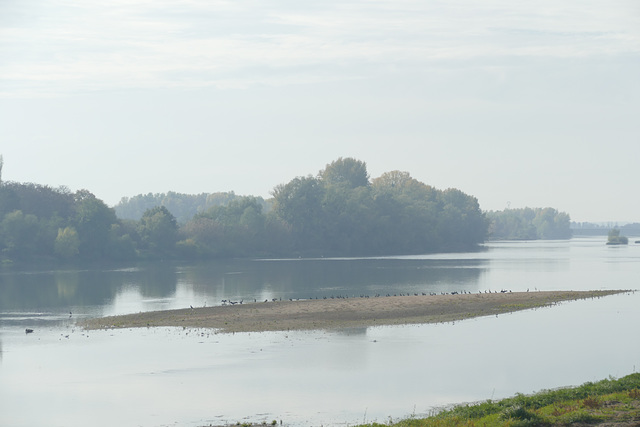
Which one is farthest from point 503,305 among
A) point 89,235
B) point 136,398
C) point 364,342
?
point 89,235

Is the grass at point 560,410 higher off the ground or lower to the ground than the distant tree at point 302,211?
lower

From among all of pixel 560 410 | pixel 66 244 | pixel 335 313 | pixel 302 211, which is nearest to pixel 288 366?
pixel 560 410

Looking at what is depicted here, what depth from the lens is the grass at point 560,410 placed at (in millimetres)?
22453

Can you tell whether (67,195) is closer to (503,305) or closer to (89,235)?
(89,235)

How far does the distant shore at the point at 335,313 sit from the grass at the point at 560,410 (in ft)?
87.8

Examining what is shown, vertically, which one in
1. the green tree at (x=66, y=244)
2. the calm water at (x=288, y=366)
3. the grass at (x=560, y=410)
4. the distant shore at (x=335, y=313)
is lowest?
the calm water at (x=288, y=366)

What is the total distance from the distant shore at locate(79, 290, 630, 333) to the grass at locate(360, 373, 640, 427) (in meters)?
26.8

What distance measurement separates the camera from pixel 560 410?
24031 mm

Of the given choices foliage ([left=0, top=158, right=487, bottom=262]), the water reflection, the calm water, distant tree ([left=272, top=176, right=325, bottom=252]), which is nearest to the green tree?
foliage ([left=0, top=158, right=487, bottom=262])

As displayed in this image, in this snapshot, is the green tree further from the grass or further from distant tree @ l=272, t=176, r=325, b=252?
the grass

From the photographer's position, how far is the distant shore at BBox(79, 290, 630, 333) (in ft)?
178

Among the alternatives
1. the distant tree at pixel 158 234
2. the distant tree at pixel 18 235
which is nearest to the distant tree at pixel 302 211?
the distant tree at pixel 158 234

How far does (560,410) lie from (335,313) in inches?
1402

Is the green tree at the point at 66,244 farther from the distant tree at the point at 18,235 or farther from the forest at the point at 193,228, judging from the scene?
the distant tree at the point at 18,235
